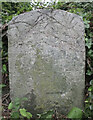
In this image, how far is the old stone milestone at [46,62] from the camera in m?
1.59

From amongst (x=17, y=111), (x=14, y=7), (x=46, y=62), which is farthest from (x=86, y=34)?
(x=14, y=7)

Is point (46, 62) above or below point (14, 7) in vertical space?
below

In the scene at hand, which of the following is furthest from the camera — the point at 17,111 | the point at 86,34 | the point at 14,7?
the point at 14,7

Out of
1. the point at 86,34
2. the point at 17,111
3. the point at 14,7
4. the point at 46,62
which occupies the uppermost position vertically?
the point at 14,7

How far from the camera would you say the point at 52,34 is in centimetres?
164

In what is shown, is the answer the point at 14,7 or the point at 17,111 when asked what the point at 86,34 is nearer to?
the point at 17,111

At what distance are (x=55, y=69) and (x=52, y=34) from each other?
43 cm

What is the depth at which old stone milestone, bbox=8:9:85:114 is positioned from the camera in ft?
5.23

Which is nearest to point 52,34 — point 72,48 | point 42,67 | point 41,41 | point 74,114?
point 41,41

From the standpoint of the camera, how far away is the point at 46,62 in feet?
5.29

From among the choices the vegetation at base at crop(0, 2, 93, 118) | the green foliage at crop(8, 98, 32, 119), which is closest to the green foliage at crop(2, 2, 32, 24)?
the vegetation at base at crop(0, 2, 93, 118)

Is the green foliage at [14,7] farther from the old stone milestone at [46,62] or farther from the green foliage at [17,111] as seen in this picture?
the green foliage at [17,111]

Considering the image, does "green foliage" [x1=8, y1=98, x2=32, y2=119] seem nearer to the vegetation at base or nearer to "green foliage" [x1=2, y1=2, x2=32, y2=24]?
the vegetation at base

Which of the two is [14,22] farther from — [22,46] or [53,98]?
[53,98]
